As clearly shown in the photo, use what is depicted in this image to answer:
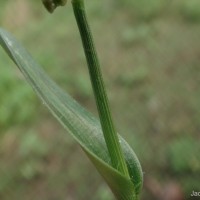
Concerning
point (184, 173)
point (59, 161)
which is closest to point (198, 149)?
point (184, 173)

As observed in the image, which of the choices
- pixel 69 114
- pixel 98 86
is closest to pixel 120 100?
pixel 69 114

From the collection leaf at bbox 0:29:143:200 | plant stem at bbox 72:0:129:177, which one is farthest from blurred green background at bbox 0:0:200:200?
plant stem at bbox 72:0:129:177

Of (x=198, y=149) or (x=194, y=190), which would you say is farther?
(x=198, y=149)

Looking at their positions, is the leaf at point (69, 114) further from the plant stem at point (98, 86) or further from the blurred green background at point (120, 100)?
the blurred green background at point (120, 100)

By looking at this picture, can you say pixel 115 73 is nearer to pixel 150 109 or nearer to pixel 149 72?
pixel 149 72

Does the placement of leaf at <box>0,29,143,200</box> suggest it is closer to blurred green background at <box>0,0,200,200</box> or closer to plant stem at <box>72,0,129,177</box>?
plant stem at <box>72,0,129,177</box>

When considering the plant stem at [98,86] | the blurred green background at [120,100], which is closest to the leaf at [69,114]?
the plant stem at [98,86]

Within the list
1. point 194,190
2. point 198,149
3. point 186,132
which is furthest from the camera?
point 186,132
